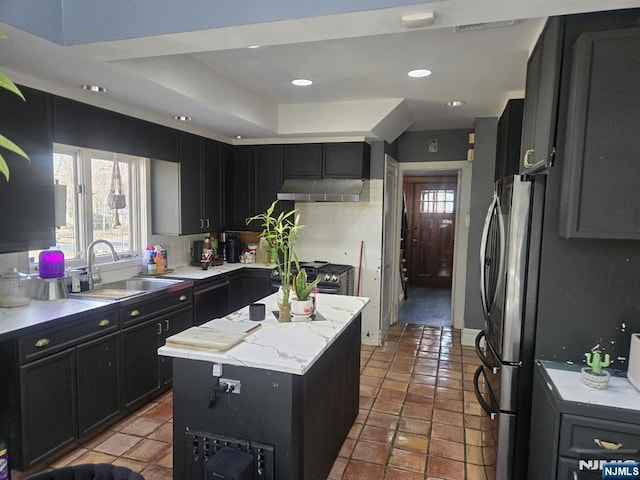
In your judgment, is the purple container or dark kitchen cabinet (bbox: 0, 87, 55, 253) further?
the purple container

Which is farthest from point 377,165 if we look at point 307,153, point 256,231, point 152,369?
Answer: point 152,369

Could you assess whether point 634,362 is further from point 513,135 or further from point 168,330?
point 168,330

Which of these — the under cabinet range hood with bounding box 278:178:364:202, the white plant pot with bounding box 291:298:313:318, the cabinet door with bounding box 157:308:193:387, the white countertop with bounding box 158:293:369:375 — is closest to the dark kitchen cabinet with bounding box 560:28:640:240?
the white countertop with bounding box 158:293:369:375

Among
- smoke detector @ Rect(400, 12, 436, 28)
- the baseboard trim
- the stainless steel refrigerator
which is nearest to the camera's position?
smoke detector @ Rect(400, 12, 436, 28)

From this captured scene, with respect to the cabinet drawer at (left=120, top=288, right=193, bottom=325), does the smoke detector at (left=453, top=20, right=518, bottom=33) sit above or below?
above

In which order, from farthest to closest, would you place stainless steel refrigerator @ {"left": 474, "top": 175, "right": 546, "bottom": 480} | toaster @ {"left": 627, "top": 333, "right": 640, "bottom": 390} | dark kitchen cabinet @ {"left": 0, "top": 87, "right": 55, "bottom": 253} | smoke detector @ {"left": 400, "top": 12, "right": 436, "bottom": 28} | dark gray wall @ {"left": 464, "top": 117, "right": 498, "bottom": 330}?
1. dark gray wall @ {"left": 464, "top": 117, "right": 498, "bottom": 330}
2. dark kitchen cabinet @ {"left": 0, "top": 87, "right": 55, "bottom": 253}
3. stainless steel refrigerator @ {"left": 474, "top": 175, "right": 546, "bottom": 480}
4. toaster @ {"left": 627, "top": 333, "right": 640, "bottom": 390}
5. smoke detector @ {"left": 400, "top": 12, "right": 436, "bottom": 28}

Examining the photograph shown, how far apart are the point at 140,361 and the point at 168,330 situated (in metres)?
0.36

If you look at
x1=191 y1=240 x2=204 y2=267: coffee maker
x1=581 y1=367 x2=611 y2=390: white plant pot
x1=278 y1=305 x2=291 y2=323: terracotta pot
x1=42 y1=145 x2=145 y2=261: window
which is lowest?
x1=581 y1=367 x2=611 y2=390: white plant pot

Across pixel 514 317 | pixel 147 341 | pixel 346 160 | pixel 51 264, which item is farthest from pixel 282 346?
pixel 346 160

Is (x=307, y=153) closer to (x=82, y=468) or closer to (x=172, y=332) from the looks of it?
(x=172, y=332)

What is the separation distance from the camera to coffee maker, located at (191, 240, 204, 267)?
4582 mm

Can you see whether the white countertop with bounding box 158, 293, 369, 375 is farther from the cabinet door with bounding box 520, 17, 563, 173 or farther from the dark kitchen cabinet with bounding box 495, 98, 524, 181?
the dark kitchen cabinet with bounding box 495, 98, 524, 181

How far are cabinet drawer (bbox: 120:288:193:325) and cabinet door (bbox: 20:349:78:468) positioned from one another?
1.56 ft

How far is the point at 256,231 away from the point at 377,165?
5.30 feet
